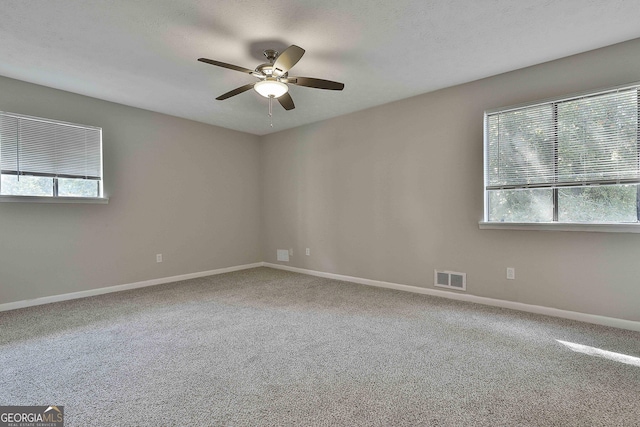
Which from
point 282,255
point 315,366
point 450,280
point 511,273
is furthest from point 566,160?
point 282,255

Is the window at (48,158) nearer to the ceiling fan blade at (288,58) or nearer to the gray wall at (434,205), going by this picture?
the gray wall at (434,205)

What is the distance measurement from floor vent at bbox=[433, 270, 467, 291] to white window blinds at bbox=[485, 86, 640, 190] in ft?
3.54

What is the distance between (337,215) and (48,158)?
12.2ft

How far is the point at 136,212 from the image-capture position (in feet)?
14.0

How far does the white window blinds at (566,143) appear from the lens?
8.72 ft

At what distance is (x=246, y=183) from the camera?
5664 millimetres

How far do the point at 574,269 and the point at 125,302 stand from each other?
482cm

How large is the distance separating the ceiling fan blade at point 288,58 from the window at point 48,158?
9.53 feet

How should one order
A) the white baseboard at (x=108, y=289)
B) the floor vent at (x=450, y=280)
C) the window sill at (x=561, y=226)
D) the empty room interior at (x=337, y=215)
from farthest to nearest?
the floor vent at (x=450, y=280), the white baseboard at (x=108, y=289), the window sill at (x=561, y=226), the empty room interior at (x=337, y=215)

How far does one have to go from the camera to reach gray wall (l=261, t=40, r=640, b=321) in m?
2.78

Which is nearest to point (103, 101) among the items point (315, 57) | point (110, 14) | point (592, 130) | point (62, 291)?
point (110, 14)

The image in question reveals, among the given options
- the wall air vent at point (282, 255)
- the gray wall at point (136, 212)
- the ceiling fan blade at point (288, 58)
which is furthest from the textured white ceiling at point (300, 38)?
the wall air vent at point (282, 255)

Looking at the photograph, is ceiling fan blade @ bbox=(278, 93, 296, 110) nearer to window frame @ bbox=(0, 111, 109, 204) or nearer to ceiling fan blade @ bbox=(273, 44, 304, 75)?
ceiling fan blade @ bbox=(273, 44, 304, 75)

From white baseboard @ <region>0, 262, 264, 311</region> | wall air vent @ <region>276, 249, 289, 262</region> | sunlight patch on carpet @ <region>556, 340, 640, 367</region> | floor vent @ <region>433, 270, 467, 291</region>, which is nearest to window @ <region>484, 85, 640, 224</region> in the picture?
floor vent @ <region>433, 270, 467, 291</region>
